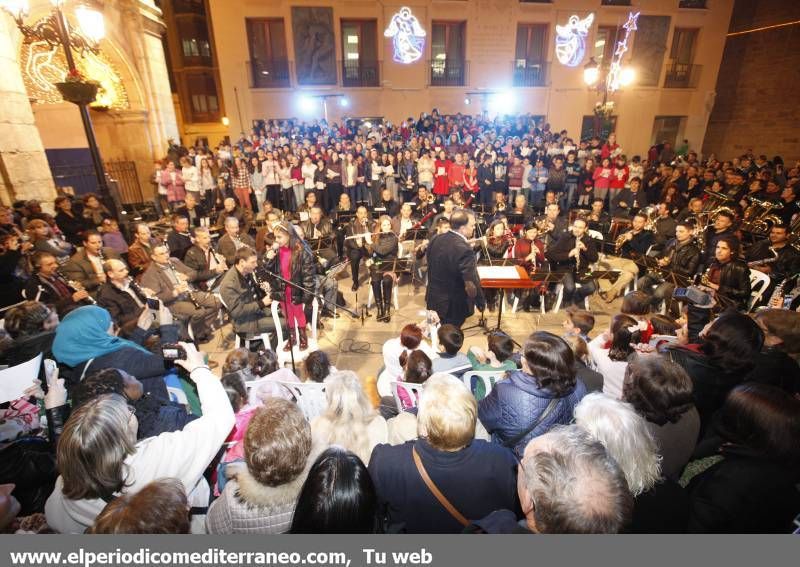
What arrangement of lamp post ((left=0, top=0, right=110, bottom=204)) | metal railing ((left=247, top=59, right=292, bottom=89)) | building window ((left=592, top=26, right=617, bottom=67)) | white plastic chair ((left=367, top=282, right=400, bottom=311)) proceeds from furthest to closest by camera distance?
building window ((left=592, top=26, right=617, bottom=67)) < metal railing ((left=247, top=59, right=292, bottom=89)) < white plastic chair ((left=367, top=282, right=400, bottom=311)) < lamp post ((left=0, top=0, right=110, bottom=204))

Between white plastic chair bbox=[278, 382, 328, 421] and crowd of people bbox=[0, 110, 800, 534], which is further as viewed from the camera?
white plastic chair bbox=[278, 382, 328, 421]

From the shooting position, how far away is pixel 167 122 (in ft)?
41.9

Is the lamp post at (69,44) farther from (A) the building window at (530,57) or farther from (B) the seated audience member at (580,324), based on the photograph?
(A) the building window at (530,57)

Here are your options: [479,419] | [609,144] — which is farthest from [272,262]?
[609,144]

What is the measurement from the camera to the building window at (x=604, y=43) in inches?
688

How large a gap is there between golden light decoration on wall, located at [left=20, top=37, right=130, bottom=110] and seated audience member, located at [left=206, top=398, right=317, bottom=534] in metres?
11.2

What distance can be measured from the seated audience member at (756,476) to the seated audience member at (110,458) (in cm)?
237

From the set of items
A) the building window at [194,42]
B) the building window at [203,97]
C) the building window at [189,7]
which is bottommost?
the building window at [203,97]

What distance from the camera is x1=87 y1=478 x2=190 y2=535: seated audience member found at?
50.9 inches

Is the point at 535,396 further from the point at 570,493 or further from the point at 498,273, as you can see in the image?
the point at 498,273

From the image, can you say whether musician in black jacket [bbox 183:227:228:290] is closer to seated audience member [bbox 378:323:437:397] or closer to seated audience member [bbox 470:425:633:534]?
seated audience member [bbox 378:323:437:397]

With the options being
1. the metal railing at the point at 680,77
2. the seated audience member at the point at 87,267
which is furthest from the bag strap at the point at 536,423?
the metal railing at the point at 680,77

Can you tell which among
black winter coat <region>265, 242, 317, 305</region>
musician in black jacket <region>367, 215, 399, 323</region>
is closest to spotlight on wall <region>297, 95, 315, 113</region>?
musician in black jacket <region>367, 215, 399, 323</region>

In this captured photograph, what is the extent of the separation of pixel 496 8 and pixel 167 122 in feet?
46.8
